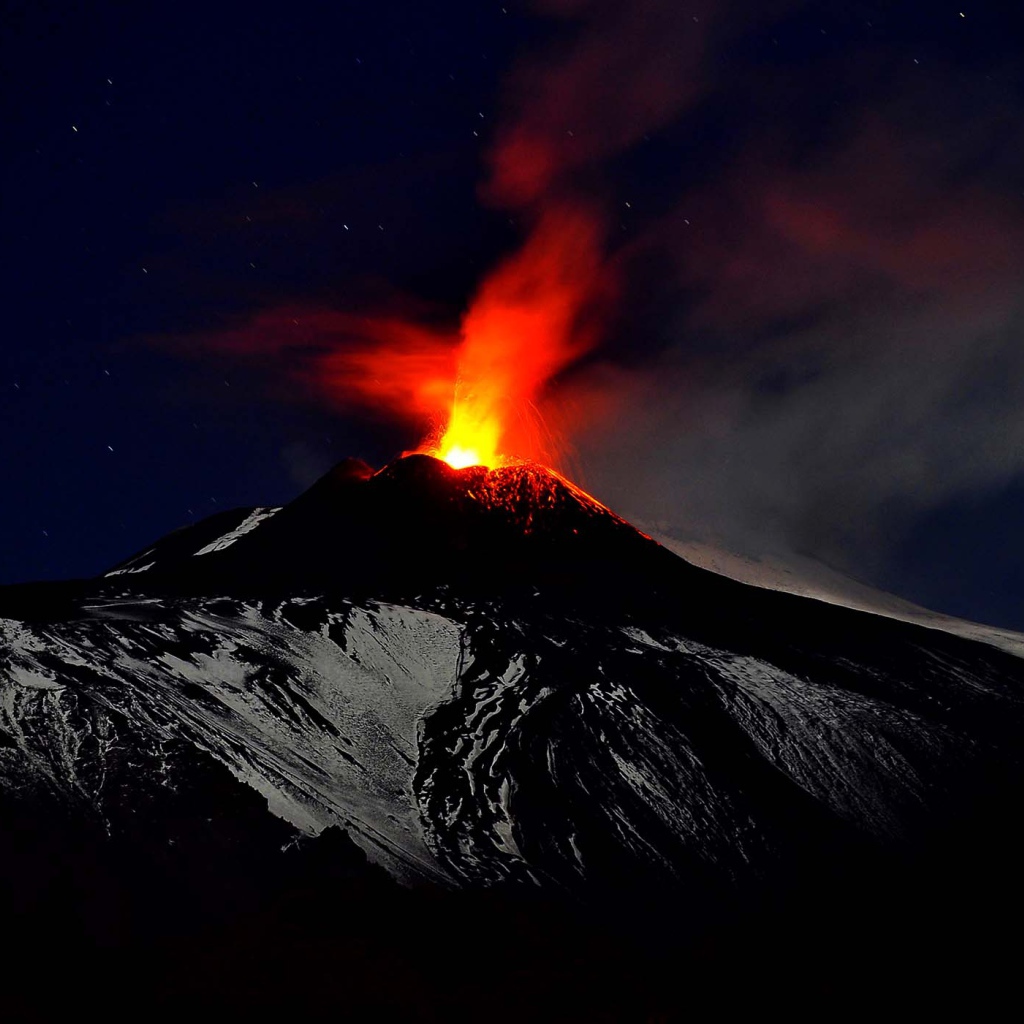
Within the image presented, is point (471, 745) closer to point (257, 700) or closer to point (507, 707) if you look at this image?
point (507, 707)

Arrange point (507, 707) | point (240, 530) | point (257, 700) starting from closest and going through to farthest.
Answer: point (257, 700)
point (507, 707)
point (240, 530)

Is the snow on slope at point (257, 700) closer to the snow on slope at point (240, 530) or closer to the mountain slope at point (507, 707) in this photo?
the mountain slope at point (507, 707)

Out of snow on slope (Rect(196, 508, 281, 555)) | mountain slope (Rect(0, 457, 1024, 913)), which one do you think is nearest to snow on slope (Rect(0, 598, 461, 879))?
mountain slope (Rect(0, 457, 1024, 913))

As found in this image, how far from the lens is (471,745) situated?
1879 inches

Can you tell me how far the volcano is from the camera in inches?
1328

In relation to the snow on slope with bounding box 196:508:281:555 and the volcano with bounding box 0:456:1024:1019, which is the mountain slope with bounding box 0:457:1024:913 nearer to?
the volcano with bounding box 0:456:1024:1019

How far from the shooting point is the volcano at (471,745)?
3372 centimetres

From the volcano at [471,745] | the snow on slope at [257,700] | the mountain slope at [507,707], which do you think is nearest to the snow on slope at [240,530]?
the mountain slope at [507,707]

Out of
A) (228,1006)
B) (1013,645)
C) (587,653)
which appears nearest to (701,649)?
(587,653)

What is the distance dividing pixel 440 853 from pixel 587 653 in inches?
850

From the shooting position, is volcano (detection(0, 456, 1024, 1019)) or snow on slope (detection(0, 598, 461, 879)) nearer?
volcano (detection(0, 456, 1024, 1019))

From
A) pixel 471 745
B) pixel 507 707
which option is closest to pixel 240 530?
pixel 507 707

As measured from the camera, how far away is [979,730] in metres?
57.5

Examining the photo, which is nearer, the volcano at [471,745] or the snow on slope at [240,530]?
the volcano at [471,745]
